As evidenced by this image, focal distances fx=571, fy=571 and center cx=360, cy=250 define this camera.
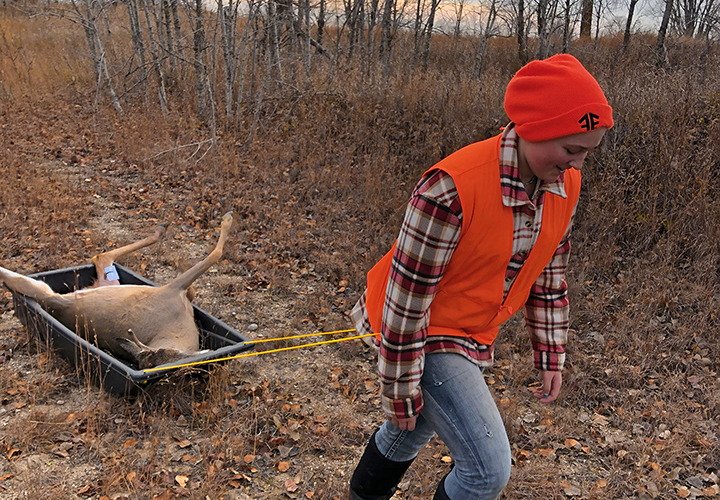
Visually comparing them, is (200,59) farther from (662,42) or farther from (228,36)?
(662,42)

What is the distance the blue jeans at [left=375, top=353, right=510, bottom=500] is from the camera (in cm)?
Answer: 185

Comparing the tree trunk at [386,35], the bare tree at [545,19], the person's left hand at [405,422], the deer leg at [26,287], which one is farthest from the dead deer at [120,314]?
the bare tree at [545,19]

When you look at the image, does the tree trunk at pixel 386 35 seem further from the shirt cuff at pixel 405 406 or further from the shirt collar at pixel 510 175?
the shirt cuff at pixel 405 406

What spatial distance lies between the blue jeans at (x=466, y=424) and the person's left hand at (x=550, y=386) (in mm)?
492

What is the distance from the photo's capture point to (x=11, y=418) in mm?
3512

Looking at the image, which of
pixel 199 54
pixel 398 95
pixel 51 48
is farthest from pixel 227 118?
pixel 51 48

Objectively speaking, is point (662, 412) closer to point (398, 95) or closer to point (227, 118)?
point (398, 95)

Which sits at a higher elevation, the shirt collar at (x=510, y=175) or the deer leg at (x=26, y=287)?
the shirt collar at (x=510, y=175)

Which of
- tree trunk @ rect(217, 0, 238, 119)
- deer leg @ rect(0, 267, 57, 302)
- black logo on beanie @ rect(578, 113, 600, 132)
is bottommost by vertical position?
deer leg @ rect(0, 267, 57, 302)

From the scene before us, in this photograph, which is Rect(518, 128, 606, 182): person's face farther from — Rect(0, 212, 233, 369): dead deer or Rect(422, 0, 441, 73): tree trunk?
Rect(422, 0, 441, 73): tree trunk

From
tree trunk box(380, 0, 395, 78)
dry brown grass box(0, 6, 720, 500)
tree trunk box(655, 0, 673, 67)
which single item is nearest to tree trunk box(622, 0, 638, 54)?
tree trunk box(655, 0, 673, 67)

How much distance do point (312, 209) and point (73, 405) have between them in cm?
422

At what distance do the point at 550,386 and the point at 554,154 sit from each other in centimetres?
104

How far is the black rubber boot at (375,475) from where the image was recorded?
2275 mm
